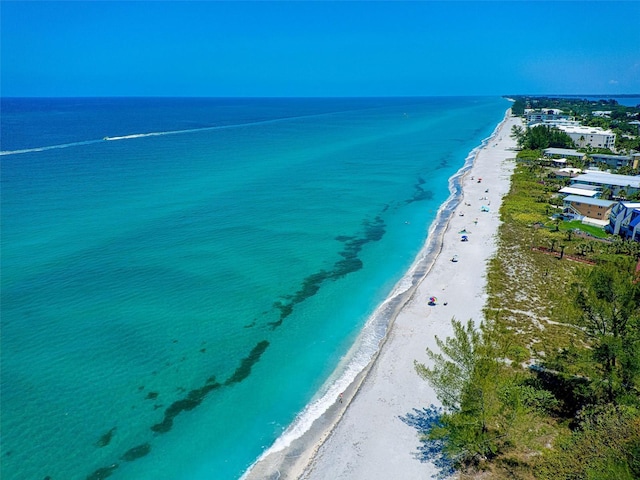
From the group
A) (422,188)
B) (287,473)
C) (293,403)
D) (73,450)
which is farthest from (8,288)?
(422,188)

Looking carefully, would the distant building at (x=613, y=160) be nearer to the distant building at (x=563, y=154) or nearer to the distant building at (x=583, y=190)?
the distant building at (x=563, y=154)

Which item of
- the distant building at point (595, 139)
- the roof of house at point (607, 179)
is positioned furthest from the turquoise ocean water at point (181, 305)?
the distant building at point (595, 139)

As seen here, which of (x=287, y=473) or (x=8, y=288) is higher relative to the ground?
(x=8, y=288)

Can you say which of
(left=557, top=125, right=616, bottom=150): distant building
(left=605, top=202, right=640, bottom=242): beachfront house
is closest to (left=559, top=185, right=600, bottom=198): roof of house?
(left=605, top=202, right=640, bottom=242): beachfront house

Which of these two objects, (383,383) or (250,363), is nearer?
(383,383)

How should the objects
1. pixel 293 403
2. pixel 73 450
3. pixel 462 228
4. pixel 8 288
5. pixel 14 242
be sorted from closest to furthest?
pixel 73 450
pixel 293 403
pixel 8 288
pixel 14 242
pixel 462 228

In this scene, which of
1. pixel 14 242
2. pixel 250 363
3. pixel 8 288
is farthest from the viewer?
pixel 14 242

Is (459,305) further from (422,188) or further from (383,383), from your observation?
(422,188)
